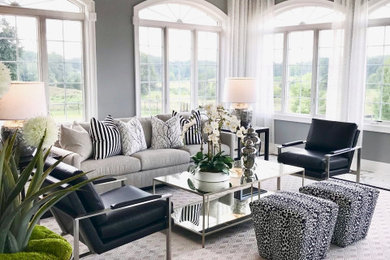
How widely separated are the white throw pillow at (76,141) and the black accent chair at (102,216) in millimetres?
1545

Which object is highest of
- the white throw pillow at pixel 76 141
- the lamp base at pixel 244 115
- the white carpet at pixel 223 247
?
the lamp base at pixel 244 115

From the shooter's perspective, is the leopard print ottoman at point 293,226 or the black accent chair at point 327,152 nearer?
the leopard print ottoman at point 293,226

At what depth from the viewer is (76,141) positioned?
4.48 meters

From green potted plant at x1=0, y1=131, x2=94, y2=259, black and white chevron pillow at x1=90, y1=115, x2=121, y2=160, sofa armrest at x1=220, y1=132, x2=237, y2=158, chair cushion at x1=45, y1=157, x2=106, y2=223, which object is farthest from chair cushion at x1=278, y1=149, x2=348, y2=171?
green potted plant at x1=0, y1=131, x2=94, y2=259

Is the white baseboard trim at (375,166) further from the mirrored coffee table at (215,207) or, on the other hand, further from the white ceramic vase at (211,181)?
the white ceramic vase at (211,181)

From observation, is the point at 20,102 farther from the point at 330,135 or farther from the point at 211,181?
the point at 330,135

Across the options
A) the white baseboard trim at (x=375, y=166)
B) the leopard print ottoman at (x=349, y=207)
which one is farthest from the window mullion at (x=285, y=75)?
the leopard print ottoman at (x=349, y=207)

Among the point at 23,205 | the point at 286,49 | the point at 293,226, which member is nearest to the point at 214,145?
the point at 293,226

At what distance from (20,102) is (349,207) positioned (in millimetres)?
2969

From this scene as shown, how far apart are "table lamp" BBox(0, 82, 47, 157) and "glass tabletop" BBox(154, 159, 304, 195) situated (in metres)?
1.28

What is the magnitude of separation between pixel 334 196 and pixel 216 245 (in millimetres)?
1082

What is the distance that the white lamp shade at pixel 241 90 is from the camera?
6.08 meters

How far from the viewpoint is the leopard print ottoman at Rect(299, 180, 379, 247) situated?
3447mm

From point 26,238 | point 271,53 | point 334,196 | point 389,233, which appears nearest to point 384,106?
point 271,53
